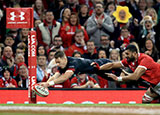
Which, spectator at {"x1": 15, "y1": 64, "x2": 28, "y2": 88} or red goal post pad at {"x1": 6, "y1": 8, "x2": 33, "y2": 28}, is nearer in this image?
red goal post pad at {"x1": 6, "y1": 8, "x2": 33, "y2": 28}

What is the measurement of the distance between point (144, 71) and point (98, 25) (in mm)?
3709

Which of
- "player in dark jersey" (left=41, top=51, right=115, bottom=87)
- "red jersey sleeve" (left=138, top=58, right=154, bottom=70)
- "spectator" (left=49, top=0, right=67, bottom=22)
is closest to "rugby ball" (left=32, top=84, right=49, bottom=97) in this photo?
"player in dark jersey" (left=41, top=51, right=115, bottom=87)

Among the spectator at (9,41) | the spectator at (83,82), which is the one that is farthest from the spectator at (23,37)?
the spectator at (83,82)

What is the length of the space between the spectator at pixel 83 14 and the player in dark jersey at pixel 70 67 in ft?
8.93

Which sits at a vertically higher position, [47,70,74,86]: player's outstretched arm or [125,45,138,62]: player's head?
[125,45,138,62]: player's head

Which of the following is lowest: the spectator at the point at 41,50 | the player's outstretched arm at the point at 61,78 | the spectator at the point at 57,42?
the player's outstretched arm at the point at 61,78

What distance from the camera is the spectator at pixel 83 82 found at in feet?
48.4

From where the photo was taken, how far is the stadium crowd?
50.8 feet

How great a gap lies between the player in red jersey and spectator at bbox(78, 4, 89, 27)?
11.5 feet

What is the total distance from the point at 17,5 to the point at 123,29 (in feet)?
13.4

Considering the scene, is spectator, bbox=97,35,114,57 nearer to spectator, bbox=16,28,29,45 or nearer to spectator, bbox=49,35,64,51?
spectator, bbox=49,35,64,51

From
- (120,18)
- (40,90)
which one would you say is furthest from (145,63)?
(120,18)

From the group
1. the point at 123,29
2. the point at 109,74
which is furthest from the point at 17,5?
the point at 109,74

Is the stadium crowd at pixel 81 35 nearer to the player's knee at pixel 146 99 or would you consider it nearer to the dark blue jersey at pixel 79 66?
the dark blue jersey at pixel 79 66
